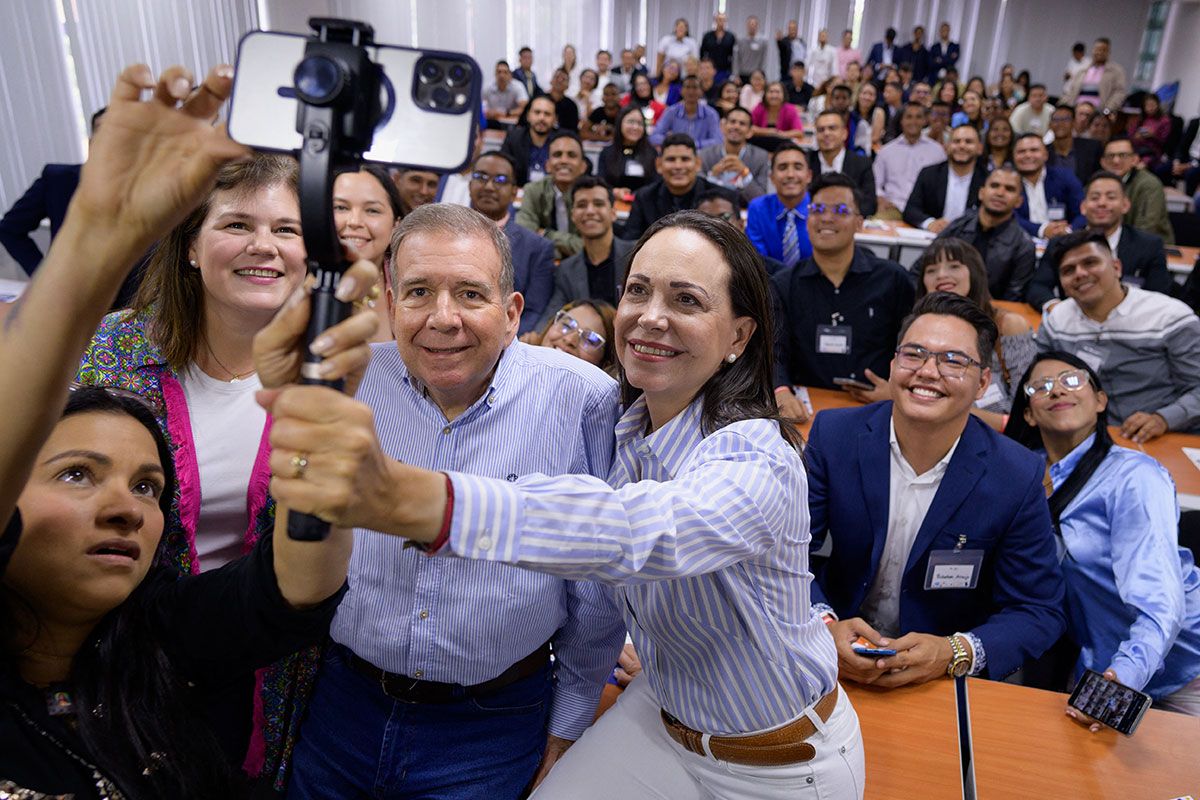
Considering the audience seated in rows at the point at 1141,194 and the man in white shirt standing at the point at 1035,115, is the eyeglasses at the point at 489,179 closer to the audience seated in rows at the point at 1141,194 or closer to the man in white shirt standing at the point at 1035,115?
the audience seated in rows at the point at 1141,194

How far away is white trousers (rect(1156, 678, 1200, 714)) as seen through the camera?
221 centimetres

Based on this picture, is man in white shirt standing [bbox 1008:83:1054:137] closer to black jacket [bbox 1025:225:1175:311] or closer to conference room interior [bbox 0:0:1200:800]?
conference room interior [bbox 0:0:1200:800]

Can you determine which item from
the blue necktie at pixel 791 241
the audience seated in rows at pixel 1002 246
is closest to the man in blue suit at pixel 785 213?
the blue necktie at pixel 791 241

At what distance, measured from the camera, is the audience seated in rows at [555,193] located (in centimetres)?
618

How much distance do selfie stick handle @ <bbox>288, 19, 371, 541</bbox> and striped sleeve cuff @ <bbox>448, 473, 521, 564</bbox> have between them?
0.51 feet

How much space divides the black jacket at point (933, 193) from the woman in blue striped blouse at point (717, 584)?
6172mm

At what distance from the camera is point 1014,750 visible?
5.19 ft

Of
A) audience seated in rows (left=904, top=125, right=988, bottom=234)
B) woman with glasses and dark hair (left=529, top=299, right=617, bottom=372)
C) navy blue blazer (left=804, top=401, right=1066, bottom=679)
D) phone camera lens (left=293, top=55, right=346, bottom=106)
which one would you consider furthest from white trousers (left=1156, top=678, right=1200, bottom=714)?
audience seated in rows (left=904, top=125, right=988, bottom=234)

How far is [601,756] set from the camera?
1526 mm

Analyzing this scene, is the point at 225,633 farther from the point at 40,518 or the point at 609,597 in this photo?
the point at 609,597

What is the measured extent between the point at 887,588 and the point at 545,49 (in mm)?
14147

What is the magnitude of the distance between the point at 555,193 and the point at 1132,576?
503 centimetres

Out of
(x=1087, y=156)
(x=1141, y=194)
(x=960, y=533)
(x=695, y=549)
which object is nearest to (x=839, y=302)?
(x=960, y=533)

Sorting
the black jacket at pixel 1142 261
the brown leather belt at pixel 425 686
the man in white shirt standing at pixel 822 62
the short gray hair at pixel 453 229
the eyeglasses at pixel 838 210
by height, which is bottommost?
the brown leather belt at pixel 425 686
